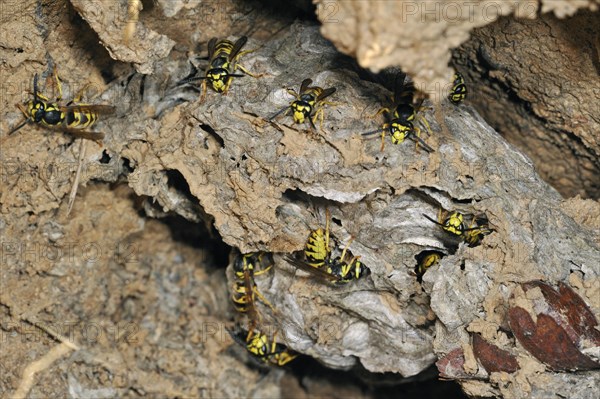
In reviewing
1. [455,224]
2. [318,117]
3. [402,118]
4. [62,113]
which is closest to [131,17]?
[62,113]

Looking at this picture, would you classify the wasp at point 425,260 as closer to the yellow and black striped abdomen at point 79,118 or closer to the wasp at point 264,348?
the wasp at point 264,348

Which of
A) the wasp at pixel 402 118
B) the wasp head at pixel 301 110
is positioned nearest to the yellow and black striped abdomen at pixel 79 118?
the wasp head at pixel 301 110

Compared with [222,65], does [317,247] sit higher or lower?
lower

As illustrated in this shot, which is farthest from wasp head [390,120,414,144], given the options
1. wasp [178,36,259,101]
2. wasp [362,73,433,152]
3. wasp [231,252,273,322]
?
wasp [231,252,273,322]

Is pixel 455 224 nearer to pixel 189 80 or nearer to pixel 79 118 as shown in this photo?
pixel 189 80

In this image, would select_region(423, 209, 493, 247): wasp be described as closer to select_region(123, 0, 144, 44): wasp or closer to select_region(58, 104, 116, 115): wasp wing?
select_region(123, 0, 144, 44): wasp

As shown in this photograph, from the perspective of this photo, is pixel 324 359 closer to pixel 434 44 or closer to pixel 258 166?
pixel 258 166
